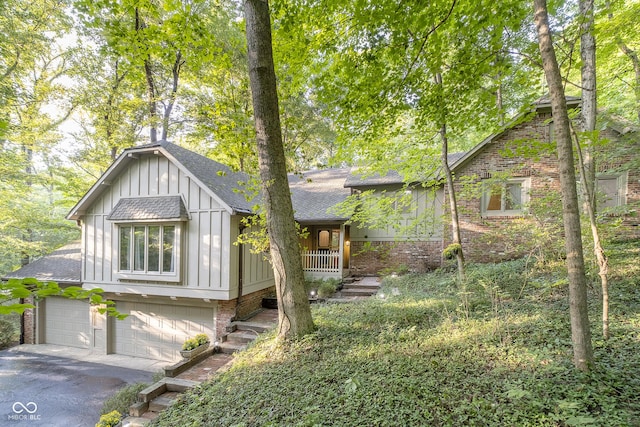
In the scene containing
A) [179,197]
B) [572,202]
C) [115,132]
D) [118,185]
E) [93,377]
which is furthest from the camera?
[115,132]

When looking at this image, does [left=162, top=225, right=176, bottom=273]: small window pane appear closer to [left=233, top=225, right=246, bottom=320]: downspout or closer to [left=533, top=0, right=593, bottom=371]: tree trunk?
[left=233, top=225, right=246, bottom=320]: downspout

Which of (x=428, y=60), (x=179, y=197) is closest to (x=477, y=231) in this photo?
(x=428, y=60)

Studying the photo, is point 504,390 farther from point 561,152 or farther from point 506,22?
point 506,22

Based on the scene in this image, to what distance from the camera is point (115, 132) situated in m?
13.1

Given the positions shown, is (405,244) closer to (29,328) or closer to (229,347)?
(229,347)

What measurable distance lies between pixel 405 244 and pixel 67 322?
1297 cm

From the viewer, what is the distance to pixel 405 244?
10891 mm

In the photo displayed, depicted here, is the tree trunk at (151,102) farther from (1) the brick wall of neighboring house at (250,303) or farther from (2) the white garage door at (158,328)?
(1) the brick wall of neighboring house at (250,303)

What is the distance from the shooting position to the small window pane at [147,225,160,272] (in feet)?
27.2

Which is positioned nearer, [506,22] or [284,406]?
[284,406]

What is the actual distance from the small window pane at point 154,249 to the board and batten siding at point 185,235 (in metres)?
0.56

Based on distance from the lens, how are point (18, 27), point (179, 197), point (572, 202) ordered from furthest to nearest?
point (18, 27) < point (179, 197) < point (572, 202)

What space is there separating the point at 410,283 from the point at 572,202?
252 inches

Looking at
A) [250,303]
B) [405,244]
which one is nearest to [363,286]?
[405,244]
